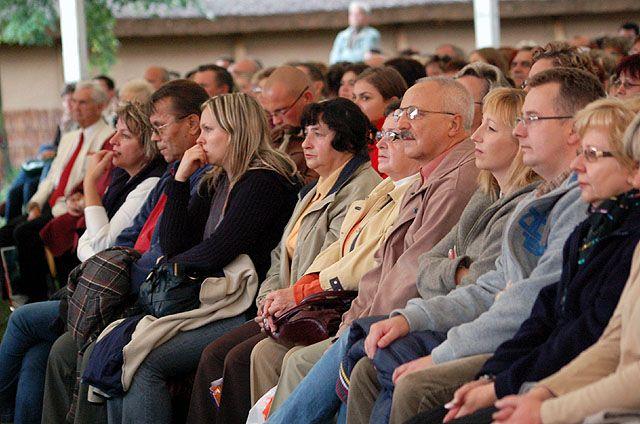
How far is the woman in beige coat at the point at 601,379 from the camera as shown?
295 centimetres

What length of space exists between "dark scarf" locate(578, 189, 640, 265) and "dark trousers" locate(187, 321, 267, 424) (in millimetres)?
1827

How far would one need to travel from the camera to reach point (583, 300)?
3262mm

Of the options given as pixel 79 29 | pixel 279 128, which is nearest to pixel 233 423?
pixel 279 128

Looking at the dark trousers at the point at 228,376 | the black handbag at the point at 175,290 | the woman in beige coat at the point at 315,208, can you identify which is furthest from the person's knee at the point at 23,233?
the dark trousers at the point at 228,376

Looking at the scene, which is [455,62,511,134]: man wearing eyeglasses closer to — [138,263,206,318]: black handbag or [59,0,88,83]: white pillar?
[138,263,206,318]: black handbag

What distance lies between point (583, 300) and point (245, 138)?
7.88ft

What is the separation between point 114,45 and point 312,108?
9.67 meters

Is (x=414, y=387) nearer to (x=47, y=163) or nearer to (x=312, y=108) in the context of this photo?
(x=312, y=108)

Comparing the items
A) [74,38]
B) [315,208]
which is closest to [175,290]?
[315,208]

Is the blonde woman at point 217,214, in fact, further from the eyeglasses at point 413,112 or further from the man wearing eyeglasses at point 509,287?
the man wearing eyeglasses at point 509,287

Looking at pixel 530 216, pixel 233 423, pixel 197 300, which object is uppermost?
pixel 530 216

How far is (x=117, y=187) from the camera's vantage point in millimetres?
6477

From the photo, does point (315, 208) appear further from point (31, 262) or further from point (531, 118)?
point (31, 262)

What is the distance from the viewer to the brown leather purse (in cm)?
457
